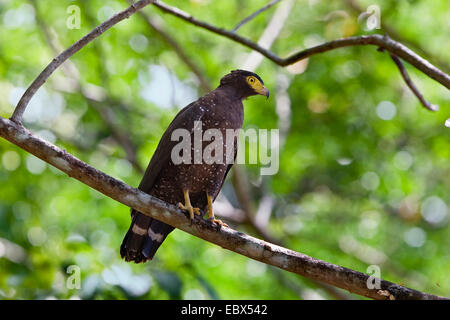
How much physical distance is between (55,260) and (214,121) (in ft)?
7.84

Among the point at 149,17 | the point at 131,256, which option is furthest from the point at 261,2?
the point at 131,256

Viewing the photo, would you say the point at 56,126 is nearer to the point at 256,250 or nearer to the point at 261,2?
the point at 261,2

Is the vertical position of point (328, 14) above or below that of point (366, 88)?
above

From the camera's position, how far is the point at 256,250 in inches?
134

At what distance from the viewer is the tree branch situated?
3141mm

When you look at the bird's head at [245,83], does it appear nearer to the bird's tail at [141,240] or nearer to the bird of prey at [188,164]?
the bird of prey at [188,164]

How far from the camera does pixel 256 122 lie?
7.53m

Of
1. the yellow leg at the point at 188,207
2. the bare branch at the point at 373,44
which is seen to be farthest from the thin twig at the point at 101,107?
the yellow leg at the point at 188,207

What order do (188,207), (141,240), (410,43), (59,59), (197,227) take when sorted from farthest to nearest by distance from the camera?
(410,43) → (141,240) → (188,207) → (197,227) → (59,59)

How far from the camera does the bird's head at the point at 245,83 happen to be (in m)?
3.95

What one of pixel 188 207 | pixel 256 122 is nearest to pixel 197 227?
pixel 188 207

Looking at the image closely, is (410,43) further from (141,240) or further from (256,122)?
(141,240)

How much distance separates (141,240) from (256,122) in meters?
3.80

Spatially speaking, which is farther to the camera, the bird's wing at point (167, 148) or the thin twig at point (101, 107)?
the thin twig at point (101, 107)
